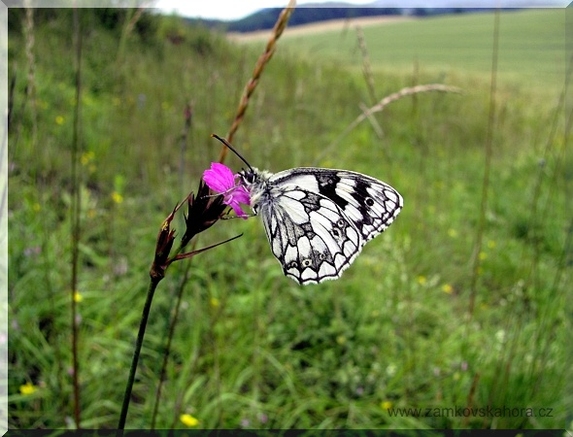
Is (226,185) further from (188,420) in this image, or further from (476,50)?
(476,50)

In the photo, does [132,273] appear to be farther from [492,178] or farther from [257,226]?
[492,178]

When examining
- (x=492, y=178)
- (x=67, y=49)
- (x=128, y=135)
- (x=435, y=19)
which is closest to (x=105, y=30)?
(x=67, y=49)

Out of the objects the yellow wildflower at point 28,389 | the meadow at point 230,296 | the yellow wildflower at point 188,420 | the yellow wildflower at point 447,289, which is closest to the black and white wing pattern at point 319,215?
the meadow at point 230,296

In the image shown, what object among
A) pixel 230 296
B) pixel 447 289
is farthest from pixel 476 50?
pixel 230 296

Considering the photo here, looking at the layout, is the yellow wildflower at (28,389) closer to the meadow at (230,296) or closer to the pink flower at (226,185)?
the meadow at (230,296)

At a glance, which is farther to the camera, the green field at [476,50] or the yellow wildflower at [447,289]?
the green field at [476,50]
